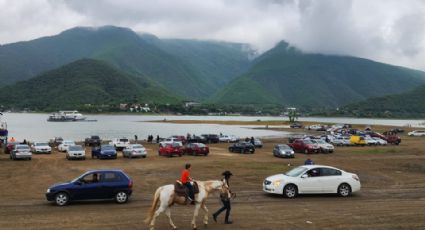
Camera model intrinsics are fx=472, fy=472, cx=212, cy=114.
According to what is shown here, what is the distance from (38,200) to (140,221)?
7.21 m

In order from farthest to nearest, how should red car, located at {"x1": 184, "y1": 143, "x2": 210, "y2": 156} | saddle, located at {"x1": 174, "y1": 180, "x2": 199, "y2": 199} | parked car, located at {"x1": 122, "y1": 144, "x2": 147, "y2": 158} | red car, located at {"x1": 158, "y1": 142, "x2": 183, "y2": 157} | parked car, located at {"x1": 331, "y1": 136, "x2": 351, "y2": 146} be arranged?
parked car, located at {"x1": 331, "y1": 136, "x2": 351, "y2": 146} → red car, located at {"x1": 184, "y1": 143, "x2": 210, "y2": 156} → red car, located at {"x1": 158, "y1": 142, "x2": 183, "y2": 157} → parked car, located at {"x1": 122, "y1": 144, "x2": 147, "y2": 158} → saddle, located at {"x1": 174, "y1": 180, "x2": 199, "y2": 199}

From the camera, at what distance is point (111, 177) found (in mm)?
21281

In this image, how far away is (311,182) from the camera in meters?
23.1

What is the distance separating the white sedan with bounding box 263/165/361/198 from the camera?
22906mm

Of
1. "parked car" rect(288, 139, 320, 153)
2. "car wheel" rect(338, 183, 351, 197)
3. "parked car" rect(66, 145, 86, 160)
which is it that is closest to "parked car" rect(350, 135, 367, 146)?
"parked car" rect(288, 139, 320, 153)

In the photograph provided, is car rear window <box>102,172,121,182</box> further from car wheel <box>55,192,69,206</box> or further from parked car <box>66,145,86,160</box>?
A: parked car <box>66,145,86,160</box>

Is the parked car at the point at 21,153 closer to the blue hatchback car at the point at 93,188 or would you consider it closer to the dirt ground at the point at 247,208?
the dirt ground at the point at 247,208

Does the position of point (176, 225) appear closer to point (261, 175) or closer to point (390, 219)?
point (390, 219)

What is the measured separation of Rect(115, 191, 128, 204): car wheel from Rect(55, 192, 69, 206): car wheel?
2.15 m

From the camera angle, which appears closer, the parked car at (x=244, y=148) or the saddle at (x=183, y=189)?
the saddle at (x=183, y=189)

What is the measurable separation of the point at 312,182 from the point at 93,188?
10.4m

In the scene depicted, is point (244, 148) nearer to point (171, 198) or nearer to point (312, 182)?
point (312, 182)

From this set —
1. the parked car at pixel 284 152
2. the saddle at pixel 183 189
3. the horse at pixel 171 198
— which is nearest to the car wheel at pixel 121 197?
the horse at pixel 171 198

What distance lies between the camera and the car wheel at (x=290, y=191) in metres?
22.9
